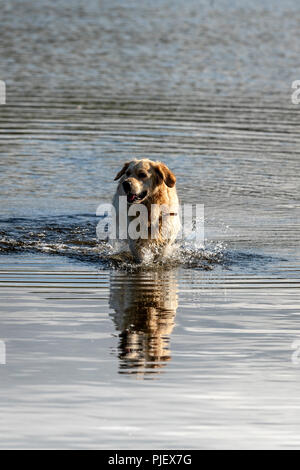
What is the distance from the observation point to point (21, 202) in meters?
15.5

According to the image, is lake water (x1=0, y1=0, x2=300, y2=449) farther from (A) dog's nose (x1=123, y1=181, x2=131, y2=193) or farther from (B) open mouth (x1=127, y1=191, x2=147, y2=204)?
(A) dog's nose (x1=123, y1=181, x2=131, y2=193)

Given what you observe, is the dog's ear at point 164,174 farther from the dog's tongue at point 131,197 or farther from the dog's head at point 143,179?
the dog's tongue at point 131,197

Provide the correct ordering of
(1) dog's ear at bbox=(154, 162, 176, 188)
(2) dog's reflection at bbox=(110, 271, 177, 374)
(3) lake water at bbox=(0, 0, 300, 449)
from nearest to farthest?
(3) lake water at bbox=(0, 0, 300, 449)
(2) dog's reflection at bbox=(110, 271, 177, 374)
(1) dog's ear at bbox=(154, 162, 176, 188)

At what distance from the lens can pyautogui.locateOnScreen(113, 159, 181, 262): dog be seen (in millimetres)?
12156

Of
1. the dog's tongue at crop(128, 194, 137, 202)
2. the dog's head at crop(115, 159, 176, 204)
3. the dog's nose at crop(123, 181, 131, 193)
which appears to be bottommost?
the dog's tongue at crop(128, 194, 137, 202)

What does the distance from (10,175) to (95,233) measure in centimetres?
325

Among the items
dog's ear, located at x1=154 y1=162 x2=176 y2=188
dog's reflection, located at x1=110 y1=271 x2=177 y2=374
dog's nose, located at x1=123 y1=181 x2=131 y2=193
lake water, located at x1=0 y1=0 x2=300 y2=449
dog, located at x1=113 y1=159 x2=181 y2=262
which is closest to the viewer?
lake water, located at x1=0 y1=0 x2=300 y2=449

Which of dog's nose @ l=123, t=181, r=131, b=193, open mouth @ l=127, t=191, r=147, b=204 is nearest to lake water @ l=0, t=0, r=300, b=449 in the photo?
open mouth @ l=127, t=191, r=147, b=204

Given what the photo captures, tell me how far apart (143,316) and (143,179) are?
210 cm

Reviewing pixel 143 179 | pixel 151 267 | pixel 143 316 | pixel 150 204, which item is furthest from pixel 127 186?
pixel 143 316

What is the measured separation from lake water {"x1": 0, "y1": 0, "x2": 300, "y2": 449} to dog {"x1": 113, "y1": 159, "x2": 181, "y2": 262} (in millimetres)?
272

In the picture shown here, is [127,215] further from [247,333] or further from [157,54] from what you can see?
[157,54]

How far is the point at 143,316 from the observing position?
10617 millimetres

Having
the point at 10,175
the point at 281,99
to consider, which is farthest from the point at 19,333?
the point at 281,99
